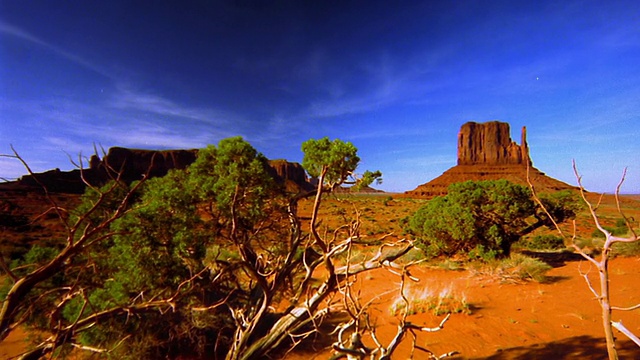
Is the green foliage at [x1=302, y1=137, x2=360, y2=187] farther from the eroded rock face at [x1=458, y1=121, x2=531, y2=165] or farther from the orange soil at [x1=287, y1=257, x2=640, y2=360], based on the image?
the eroded rock face at [x1=458, y1=121, x2=531, y2=165]

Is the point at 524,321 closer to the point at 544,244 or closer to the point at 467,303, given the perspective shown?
the point at 467,303

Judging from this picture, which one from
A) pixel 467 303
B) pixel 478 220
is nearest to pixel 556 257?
pixel 478 220

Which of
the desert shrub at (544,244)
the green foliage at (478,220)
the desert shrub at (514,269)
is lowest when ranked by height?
the desert shrub at (514,269)

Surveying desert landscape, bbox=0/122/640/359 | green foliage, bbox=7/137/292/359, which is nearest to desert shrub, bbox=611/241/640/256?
desert landscape, bbox=0/122/640/359

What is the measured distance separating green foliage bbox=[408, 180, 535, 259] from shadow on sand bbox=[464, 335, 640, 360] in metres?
6.34

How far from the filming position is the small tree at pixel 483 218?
41.4 ft

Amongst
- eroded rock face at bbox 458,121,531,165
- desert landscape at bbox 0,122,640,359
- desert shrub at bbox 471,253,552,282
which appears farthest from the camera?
eroded rock face at bbox 458,121,531,165

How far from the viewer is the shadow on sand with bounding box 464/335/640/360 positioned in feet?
18.1

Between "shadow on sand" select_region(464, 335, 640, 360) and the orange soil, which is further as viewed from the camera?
the orange soil

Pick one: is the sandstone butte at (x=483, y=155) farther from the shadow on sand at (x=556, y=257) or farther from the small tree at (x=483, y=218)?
the small tree at (x=483, y=218)

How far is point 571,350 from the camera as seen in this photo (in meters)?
5.76

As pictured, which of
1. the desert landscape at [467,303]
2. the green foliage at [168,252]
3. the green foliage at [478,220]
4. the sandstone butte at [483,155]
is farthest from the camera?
the sandstone butte at [483,155]

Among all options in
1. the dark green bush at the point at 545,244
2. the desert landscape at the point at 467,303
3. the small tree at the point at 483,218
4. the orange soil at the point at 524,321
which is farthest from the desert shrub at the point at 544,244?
the orange soil at the point at 524,321

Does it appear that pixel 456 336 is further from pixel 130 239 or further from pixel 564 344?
pixel 130 239
